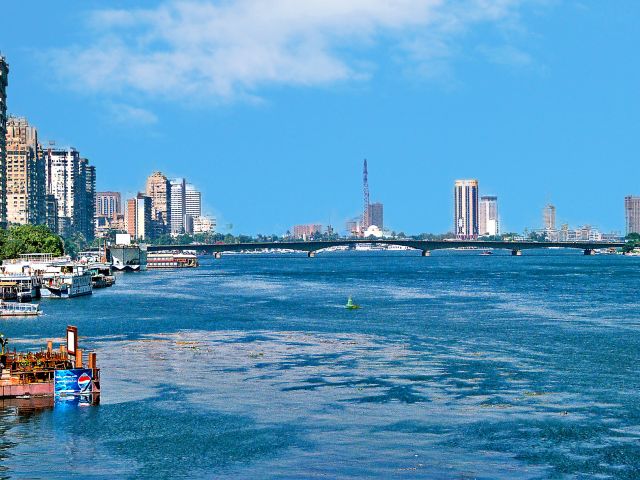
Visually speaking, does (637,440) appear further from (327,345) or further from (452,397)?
(327,345)

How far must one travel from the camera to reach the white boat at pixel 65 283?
158m

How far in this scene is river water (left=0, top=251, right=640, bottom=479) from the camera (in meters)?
49.5

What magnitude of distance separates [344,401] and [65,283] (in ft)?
342

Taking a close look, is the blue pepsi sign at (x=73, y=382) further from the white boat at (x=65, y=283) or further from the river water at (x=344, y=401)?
the white boat at (x=65, y=283)

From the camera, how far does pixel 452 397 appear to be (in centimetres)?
6394

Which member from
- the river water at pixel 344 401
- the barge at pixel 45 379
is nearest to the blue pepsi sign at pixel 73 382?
the barge at pixel 45 379

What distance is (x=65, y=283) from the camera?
160 metres

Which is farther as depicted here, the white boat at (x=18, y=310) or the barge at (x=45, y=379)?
the white boat at (x=18, y=310)

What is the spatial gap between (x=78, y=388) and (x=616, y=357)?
3889cm

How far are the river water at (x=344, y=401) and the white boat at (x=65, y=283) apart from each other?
130 feet

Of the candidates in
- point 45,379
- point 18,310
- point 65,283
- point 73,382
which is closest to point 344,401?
point 73,382

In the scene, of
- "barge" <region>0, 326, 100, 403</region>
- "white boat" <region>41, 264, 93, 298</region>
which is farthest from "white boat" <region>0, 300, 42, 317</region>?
"barge" <region>0, 326, 100, 403</region>

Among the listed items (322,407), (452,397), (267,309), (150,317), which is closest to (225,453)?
(322,407)

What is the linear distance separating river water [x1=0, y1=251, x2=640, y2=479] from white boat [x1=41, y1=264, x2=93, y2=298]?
3949 centimetres
